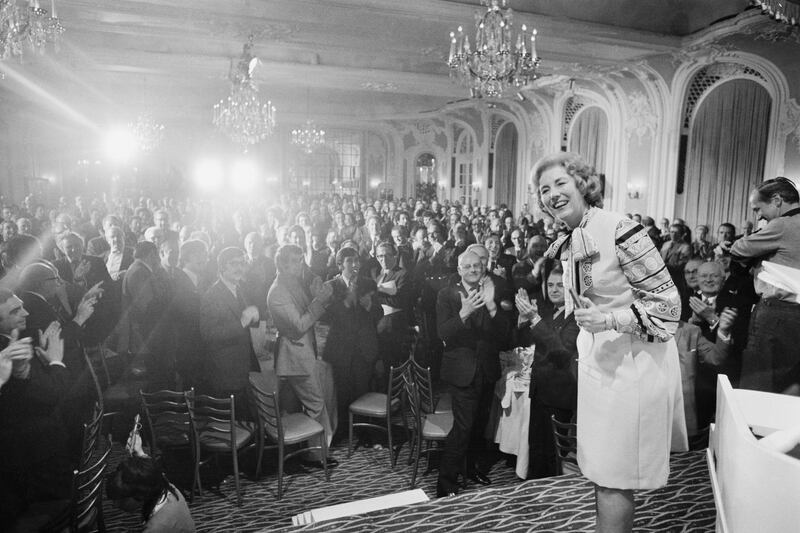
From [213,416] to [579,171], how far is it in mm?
2621

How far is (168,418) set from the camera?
3910 millimetres

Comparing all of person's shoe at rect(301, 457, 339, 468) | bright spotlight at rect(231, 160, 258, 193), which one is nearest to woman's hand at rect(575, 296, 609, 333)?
person's shoe at rect(301, 457, 339, 468)

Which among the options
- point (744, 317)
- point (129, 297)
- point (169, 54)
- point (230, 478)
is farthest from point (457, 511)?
point (169, 54)

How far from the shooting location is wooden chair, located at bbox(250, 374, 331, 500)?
11.5 feet

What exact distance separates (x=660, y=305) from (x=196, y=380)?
9.98 feet

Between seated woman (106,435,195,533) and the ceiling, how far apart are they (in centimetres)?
641

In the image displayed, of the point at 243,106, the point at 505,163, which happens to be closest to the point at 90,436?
the point at 243,106

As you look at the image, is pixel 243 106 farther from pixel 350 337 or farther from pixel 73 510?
pixel 73 510

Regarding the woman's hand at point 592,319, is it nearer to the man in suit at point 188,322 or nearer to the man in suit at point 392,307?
the man in suit at point 188,322

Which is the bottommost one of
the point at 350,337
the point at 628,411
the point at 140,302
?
the point at 350,337

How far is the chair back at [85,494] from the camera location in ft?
7.29

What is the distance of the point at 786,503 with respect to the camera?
1266mm

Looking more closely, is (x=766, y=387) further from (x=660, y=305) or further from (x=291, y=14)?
(x=291, y=14)

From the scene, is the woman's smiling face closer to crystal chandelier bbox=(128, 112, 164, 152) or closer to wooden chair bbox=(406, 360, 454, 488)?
wooden chair bbox=(406, 360, 454, 488)
